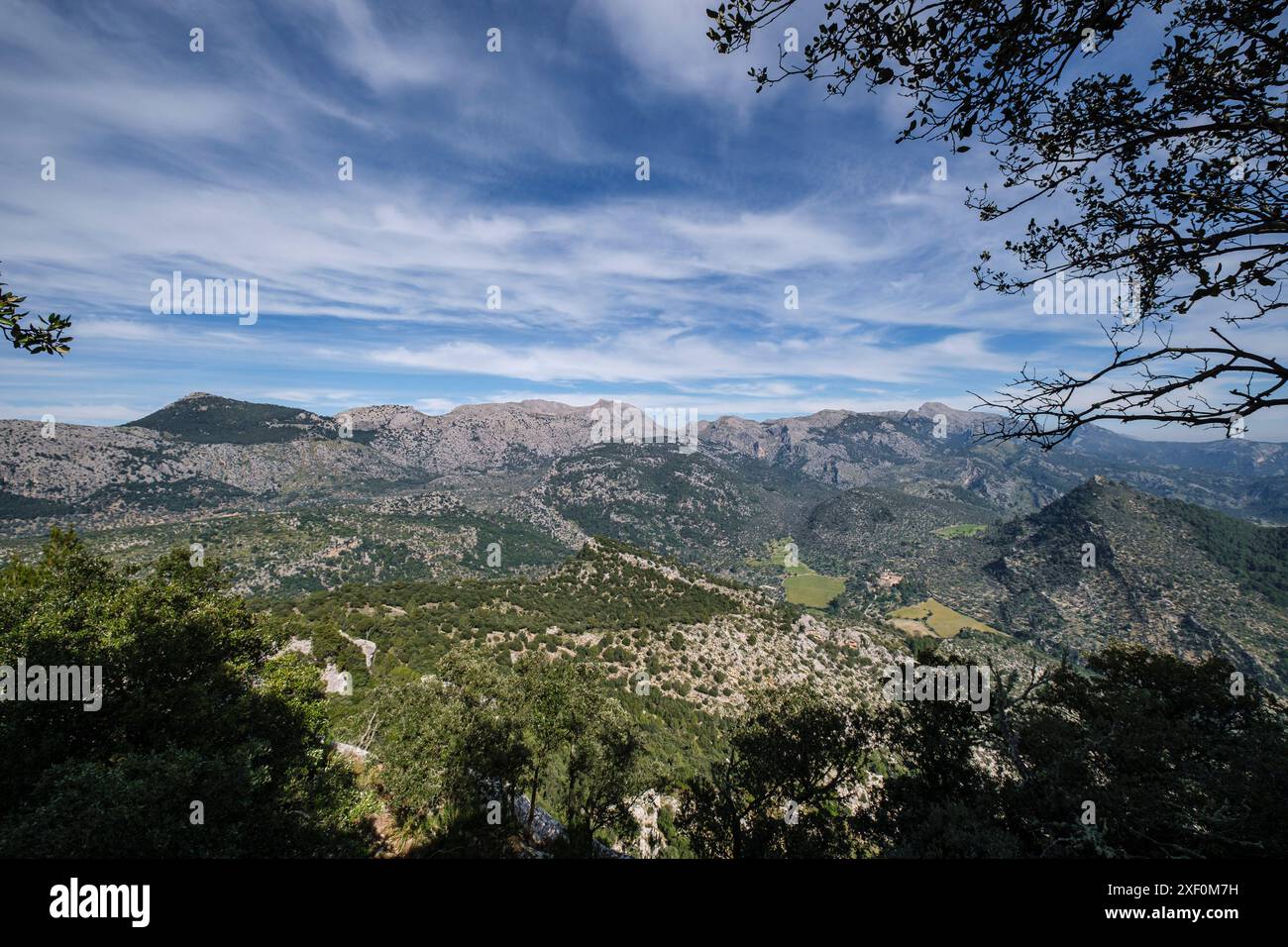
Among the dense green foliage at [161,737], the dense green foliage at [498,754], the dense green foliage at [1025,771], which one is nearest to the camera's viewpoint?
the dense green foliage at [161,737]

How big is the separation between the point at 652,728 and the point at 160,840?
53.4 metres

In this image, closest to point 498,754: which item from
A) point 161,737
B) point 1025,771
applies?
point 161,737

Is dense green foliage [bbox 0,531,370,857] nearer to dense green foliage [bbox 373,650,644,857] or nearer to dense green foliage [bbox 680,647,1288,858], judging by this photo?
dense green foliage [bbox 373,650,644,857]

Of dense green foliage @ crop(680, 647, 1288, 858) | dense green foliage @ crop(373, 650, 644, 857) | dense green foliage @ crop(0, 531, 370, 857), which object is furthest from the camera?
dense green foliage @ crop(373, 650, 644, 857)

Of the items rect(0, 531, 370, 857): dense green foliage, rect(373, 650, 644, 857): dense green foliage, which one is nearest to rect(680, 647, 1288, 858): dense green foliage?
rect(373, 650, 644, 857): dense green foliage

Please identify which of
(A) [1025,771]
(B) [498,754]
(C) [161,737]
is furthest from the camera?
(B) [498,754]

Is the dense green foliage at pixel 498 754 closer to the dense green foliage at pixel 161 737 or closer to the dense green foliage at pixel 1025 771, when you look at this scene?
the dense green foliage at pixel 161 737

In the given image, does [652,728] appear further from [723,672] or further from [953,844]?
[953,844]

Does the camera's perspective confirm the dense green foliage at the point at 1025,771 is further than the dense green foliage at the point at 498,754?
No

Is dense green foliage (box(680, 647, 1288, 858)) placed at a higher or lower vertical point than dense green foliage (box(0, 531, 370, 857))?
lower

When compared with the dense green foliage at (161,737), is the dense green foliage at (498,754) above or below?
below

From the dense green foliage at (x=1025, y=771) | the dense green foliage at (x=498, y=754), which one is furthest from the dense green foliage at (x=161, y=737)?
the dense green foliage at (x=1025, y=771)

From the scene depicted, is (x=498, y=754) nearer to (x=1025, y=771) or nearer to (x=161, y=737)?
(x=161, y=737)

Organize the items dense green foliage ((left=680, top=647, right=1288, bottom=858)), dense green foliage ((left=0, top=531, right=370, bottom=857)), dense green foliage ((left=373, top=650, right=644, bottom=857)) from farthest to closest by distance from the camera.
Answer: dense green foliage ((left=373, top=650, right=644, bottom=857)) < dense green foliage ((left=680, top=647, right=1288, bottom=858)) < dense green foliage ((left=0, top=531, right=370, bottom=857))
